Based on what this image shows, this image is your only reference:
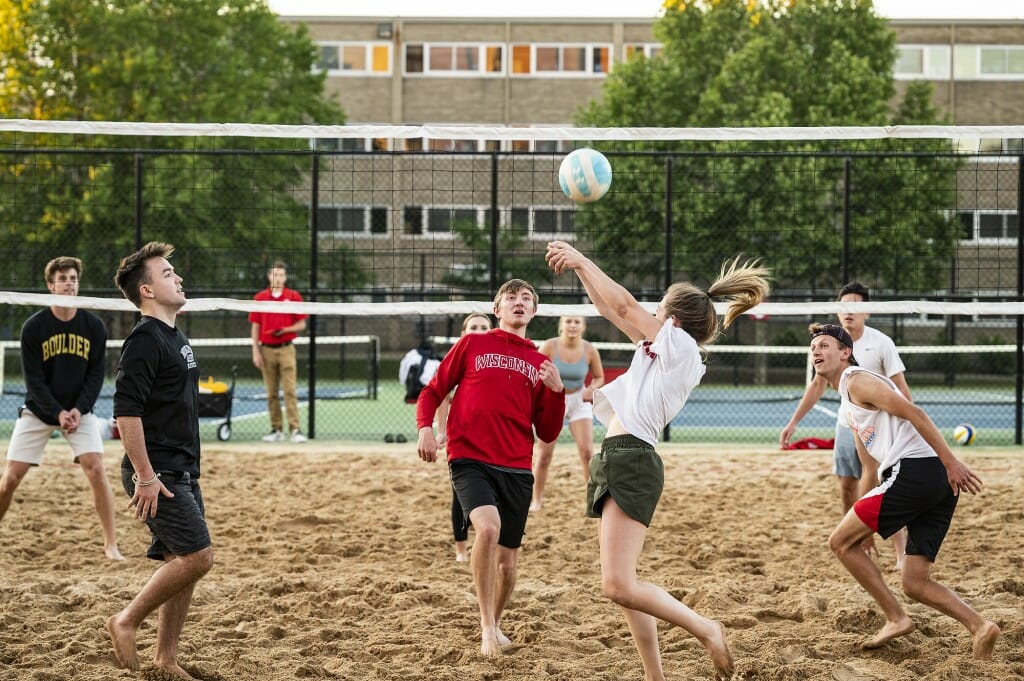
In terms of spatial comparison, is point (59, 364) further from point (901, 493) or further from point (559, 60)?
point (559, 60)

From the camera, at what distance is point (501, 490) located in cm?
488

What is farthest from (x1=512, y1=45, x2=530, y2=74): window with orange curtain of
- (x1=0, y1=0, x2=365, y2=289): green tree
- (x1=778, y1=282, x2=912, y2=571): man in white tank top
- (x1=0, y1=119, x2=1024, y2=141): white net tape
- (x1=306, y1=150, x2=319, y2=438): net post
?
(x1=778, y1=282, x2=912, y2=571): man in white tank top

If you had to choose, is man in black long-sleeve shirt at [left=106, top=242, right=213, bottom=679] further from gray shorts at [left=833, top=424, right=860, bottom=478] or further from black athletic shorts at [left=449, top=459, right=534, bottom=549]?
gray shorts at [left=833, top=424, right=860, bottom=478]

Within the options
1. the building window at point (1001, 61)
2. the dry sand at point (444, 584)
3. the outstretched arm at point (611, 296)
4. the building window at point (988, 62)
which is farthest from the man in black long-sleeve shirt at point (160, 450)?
the building window at point (1001, 61)

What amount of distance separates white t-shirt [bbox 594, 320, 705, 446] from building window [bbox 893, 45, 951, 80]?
1149 inches

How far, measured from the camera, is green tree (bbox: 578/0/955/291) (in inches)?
755

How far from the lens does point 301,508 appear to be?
771 centimetres

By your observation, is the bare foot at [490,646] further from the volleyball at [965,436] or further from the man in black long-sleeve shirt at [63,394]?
the volleyball at [965,436]

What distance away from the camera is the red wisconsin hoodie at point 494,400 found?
16.1 ft

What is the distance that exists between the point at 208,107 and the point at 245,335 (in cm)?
505

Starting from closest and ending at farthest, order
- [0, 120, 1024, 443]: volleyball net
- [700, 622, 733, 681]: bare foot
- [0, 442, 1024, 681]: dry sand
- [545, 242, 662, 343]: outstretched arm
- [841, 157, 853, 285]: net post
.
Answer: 1. [700, 622, 733, 681]: bare foot
2. [545, 242, 662, 343]: outstretched arm
3. [0, 442, 1024, 681]: dry sand
4. [841, 157, 853, 285]: net post
5. [0, 120, 1024, 443]: volleyball net

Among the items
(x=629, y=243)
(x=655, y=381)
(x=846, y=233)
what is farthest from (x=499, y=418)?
(x=629, y=243)

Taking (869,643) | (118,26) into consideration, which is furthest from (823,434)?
(118,26)

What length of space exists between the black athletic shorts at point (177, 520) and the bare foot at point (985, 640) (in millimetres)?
3076
